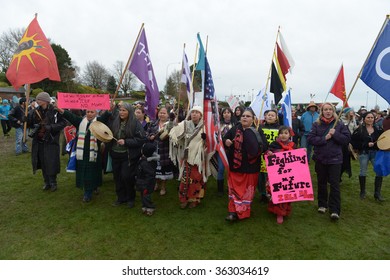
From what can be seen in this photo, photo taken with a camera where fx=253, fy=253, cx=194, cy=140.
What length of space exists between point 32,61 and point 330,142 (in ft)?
18.2

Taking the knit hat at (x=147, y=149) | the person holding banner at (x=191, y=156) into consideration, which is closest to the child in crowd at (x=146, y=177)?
the knit hat at (x=147, y=149)

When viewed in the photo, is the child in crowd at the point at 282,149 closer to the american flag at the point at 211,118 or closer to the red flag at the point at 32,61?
the american flag at the point at 211,118

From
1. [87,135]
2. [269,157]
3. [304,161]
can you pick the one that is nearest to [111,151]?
[87,135]

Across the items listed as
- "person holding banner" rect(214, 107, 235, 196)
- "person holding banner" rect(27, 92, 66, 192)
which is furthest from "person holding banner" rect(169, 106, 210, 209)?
"person holding banner" rect(27, 92, 66, 192)

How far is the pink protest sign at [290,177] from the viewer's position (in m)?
4.12

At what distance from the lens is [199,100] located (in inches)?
183

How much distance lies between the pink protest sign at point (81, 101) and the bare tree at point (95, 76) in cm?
5601

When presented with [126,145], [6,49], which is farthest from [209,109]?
[6,49]

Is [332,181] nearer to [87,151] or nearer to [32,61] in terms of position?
[87,151]

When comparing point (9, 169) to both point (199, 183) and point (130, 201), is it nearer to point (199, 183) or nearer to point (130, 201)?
point (130, 201)

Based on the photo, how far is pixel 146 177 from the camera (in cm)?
441

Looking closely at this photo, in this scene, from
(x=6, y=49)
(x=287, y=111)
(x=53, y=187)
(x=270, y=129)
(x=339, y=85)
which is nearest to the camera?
(x=270, y=129)

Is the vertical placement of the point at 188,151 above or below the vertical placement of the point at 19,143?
above

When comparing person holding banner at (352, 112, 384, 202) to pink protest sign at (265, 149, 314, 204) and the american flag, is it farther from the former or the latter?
the american flag
